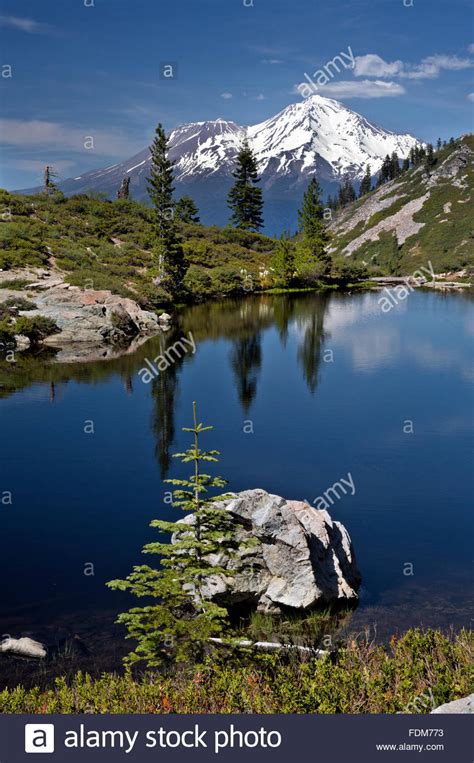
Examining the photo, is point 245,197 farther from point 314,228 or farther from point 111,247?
point 111,247

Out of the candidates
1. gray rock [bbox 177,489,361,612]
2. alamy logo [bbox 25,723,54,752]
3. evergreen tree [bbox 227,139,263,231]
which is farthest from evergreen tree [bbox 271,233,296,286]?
alamy logo [bbox 25,723,54,752]

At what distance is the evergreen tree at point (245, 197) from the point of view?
134 meters

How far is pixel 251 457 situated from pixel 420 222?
14452 cm

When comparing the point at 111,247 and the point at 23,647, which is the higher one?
the point at 111,247

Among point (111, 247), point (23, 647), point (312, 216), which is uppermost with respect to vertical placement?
point (312, 216)

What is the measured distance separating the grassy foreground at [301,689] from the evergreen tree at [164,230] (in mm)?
71493

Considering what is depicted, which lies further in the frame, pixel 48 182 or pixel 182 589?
pixel 48 182

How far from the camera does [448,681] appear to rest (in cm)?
1080

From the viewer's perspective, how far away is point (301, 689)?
10.7 meters

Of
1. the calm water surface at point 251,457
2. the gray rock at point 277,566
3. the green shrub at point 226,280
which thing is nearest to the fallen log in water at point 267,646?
the gray rock at point 277,566
